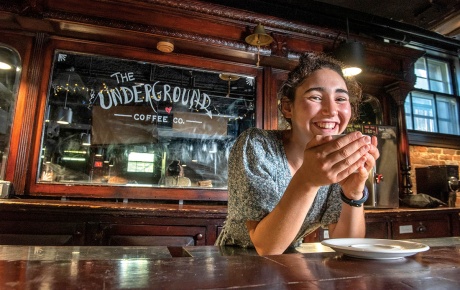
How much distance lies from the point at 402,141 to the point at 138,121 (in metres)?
3.20

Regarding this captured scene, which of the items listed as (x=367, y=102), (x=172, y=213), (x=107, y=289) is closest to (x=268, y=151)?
(x=107, y=289)

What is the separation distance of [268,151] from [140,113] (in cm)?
220

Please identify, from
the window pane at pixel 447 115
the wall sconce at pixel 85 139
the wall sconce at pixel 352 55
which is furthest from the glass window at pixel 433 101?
the wall sconce at pixel 85 139

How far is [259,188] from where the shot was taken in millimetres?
1159

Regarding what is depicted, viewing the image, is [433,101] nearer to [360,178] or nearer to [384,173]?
[384,173]

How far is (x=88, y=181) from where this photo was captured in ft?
9.43

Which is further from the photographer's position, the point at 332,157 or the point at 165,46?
the point at 165,46

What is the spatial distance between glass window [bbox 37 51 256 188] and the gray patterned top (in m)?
A: 1.85

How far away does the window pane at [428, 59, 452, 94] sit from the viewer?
5.28 metres

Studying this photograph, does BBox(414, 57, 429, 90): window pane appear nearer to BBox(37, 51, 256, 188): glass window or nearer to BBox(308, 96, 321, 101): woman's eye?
BBox(37, 51, 256, 188): glass window

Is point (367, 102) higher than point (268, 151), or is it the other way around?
point (367, 102)

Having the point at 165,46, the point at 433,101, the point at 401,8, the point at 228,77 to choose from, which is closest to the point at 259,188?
the point at 165,46

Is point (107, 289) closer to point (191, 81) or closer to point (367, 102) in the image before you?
point (191, 81)

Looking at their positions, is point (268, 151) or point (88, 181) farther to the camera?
point (88, 181)
